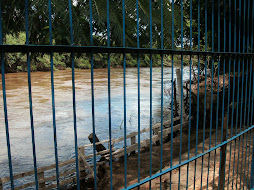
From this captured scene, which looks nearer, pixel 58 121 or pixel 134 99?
pixel 58 121

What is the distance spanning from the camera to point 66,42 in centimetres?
323

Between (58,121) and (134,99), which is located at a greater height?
(134,99)

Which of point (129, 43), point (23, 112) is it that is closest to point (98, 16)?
point (129, 43)

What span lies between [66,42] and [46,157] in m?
7.80

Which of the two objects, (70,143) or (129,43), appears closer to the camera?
(129,43)

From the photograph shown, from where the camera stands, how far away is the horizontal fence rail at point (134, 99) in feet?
5.21

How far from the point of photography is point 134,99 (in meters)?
19.8

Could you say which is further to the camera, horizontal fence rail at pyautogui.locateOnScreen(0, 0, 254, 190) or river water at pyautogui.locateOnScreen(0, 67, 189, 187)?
river water at pyautogui.locateOnScreen(0, 67, 189, 187)

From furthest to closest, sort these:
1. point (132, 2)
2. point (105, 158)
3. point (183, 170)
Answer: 1. point (105, 158)
2. point (183, 170)
3. point (132, 2)

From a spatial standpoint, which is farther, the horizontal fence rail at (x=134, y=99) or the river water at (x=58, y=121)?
the river water at (x=58, y=121)

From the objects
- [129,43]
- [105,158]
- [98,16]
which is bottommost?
[105,158]

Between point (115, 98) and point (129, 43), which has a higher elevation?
point (129, 43)

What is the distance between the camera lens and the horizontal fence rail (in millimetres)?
1588

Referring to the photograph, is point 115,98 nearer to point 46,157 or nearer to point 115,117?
point 115,117
